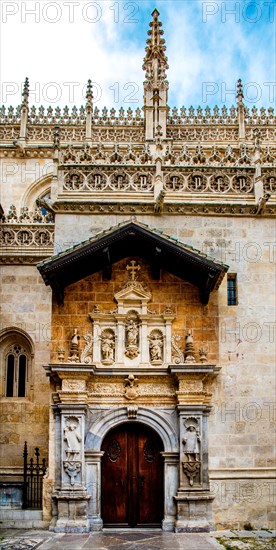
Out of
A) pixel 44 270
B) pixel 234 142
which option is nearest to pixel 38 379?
pixel 44 270

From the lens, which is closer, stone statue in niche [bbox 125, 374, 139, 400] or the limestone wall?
stone statue in niche [bbox 125, 374, 139, 400]

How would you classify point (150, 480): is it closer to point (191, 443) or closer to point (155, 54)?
point (191, 443)

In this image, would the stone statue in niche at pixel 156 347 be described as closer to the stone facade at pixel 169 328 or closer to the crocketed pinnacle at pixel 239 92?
the stone facade at pixel 169 328

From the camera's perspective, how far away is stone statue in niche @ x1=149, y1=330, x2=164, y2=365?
14.8m

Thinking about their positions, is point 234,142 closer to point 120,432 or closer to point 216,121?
point 216,121

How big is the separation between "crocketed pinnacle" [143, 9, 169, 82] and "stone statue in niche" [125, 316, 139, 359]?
14.6 meters

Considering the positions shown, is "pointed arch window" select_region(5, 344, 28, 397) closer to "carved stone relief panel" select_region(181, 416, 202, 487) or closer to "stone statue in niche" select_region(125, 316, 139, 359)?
"stone statue in niche" select_region(125, 316, 139, 359)

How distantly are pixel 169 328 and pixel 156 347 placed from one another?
1.77 ft

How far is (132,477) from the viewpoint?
14578mm

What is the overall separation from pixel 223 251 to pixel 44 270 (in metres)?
4.46

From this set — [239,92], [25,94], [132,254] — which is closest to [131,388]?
[132,254]

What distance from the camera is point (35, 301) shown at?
20219 millimetres

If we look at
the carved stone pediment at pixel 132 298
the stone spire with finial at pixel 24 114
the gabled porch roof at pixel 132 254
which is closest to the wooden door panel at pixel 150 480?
the carved stone pediment at pixel 132 298

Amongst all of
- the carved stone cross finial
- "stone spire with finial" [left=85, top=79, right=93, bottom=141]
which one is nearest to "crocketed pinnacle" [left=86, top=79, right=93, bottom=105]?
"stone spire with finial" [left=85, top=79, right=93, bottom=141]
